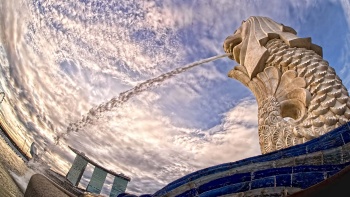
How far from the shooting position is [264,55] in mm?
4082

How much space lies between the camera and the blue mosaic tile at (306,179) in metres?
1.03

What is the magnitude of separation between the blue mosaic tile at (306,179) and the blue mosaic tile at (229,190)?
0.19 meters

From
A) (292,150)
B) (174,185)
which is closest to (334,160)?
(292,150)

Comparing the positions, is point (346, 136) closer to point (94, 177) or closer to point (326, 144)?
point (326, 144)

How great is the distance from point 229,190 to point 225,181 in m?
0.09

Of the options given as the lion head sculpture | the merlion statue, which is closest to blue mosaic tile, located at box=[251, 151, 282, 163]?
the merlion statue

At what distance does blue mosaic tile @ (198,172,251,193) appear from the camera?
3.96ft

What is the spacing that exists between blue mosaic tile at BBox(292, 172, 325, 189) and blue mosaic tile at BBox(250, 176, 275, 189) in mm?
81

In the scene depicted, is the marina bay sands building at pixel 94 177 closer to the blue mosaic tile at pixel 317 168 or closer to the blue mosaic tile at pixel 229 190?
the blue mosaic tile at pixel 229 190

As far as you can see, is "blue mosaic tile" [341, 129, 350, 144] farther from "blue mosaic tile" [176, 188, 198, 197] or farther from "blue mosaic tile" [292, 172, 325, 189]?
"blue mosaic tile" [176, 188, 198, 197]

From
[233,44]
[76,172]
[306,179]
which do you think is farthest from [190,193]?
[76,172]

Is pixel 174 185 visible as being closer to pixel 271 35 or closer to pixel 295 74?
pixel 295 74

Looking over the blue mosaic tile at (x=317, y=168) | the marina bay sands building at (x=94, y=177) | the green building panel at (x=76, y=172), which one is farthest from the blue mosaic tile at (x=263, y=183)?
the green building panel at (x=76, y=172)

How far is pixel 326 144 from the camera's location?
1.39 meters
